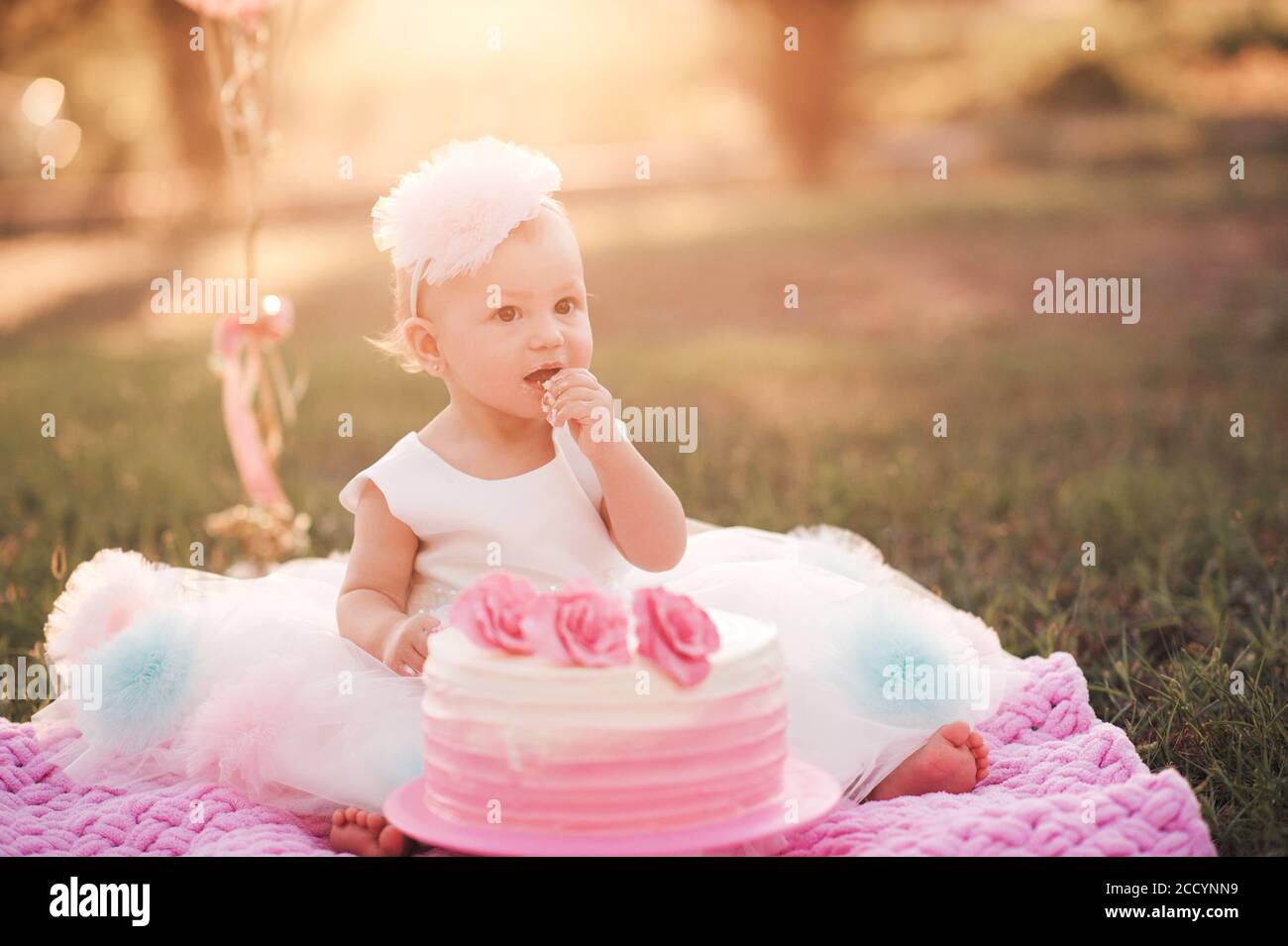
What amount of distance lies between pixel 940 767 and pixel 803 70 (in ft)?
34.4

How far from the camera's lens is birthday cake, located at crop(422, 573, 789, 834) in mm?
1887

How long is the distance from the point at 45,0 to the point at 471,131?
188 inches

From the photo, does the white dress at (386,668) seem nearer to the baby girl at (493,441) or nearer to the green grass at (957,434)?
the baby girl at (493,441)

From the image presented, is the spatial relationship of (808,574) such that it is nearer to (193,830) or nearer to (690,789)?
(690,789)

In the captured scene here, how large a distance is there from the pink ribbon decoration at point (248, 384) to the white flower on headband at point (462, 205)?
1481mm

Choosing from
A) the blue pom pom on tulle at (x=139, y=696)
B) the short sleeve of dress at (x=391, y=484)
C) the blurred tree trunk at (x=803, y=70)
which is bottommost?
the blue pom pom on tulle at (x=139, y=696)

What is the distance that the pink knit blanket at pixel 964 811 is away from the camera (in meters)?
2.08

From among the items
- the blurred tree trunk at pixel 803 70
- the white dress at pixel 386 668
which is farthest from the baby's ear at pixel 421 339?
the blurred tree trunk at pixel 803 70

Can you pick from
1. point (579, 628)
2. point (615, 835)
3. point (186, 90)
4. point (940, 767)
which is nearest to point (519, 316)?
point (579, 628)

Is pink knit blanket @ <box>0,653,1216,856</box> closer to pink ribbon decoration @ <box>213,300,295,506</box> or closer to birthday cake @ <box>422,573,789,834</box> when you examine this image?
birthday cake @ <box>422,573,789,834</box>

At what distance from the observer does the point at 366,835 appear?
Result: 220 centimetres

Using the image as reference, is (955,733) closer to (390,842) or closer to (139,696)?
(390,842)
